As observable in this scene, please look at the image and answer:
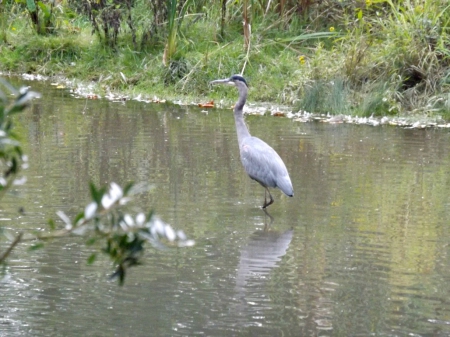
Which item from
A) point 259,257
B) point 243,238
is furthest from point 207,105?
point 259,257

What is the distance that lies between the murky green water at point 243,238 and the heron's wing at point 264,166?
262 millimetres

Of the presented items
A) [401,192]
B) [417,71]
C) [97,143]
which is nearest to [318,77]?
[417,71]

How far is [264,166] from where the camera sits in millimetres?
8320

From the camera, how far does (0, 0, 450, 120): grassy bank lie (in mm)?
13586

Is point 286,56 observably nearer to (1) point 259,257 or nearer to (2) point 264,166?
(2) point 264,166

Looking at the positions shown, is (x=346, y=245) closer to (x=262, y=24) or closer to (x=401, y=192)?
(x=401, y=192)

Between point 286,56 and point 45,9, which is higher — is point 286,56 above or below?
below

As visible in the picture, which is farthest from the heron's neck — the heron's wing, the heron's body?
the heron's wing

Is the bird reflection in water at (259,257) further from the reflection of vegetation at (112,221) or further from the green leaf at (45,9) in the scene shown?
the green leaf at (45,9)

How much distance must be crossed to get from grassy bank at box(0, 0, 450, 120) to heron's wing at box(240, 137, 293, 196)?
16.1 ft

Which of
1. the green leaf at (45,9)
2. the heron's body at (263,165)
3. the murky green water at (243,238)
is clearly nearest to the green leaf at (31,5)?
the green leaf at (45,9)

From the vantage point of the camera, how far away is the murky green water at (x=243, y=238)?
542 centimetres

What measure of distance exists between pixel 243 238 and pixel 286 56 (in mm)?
8511

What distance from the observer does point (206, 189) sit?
8766 millimetres
